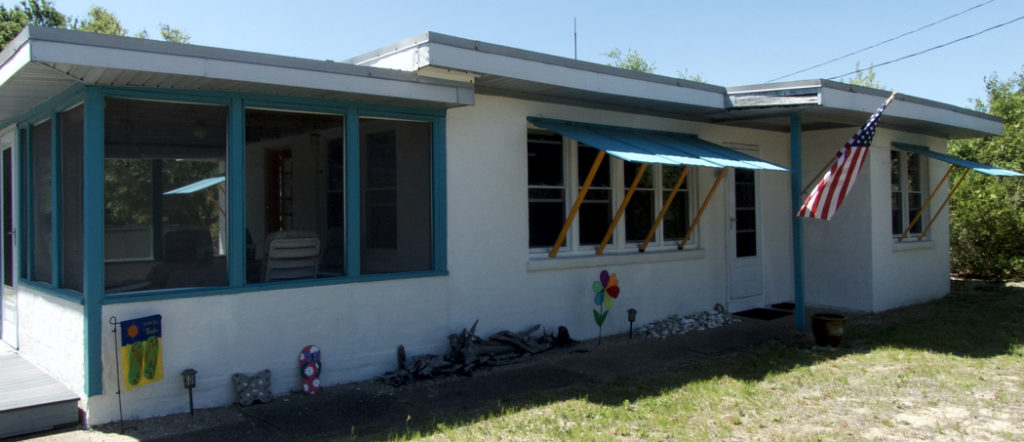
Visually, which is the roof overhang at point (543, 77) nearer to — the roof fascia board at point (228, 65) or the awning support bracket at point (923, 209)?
the roof fascia board at point (228, 65)

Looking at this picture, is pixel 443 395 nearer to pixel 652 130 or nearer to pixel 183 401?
pixel 183 401

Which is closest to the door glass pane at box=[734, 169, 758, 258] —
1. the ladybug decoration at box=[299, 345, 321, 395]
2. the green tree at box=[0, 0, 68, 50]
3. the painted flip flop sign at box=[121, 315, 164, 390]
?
the ladybug decoration at box=[299, 345, 321, 395]

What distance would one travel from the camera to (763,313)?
30.9 ft

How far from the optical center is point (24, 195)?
6.50 meters

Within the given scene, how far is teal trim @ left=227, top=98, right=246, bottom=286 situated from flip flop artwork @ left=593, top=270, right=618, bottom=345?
3577mm

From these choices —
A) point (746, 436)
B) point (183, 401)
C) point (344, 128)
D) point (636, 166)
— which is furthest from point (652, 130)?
point (183, 401)

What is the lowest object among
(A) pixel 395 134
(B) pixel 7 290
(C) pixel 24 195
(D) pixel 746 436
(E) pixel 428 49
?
(D) pixel 746 436

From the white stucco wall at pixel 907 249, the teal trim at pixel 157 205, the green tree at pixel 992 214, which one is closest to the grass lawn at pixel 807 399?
the white stucco wall at pixel 907 249

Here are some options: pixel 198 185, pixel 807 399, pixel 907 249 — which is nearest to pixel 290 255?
pixel 198 185

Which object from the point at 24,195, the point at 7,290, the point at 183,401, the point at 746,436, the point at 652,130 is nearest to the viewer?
the point at 746,436

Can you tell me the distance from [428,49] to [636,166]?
11.8 ft

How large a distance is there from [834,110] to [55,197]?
7.75 meters

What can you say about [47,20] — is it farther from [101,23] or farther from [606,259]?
[606,259]

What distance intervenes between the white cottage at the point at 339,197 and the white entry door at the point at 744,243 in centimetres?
19
